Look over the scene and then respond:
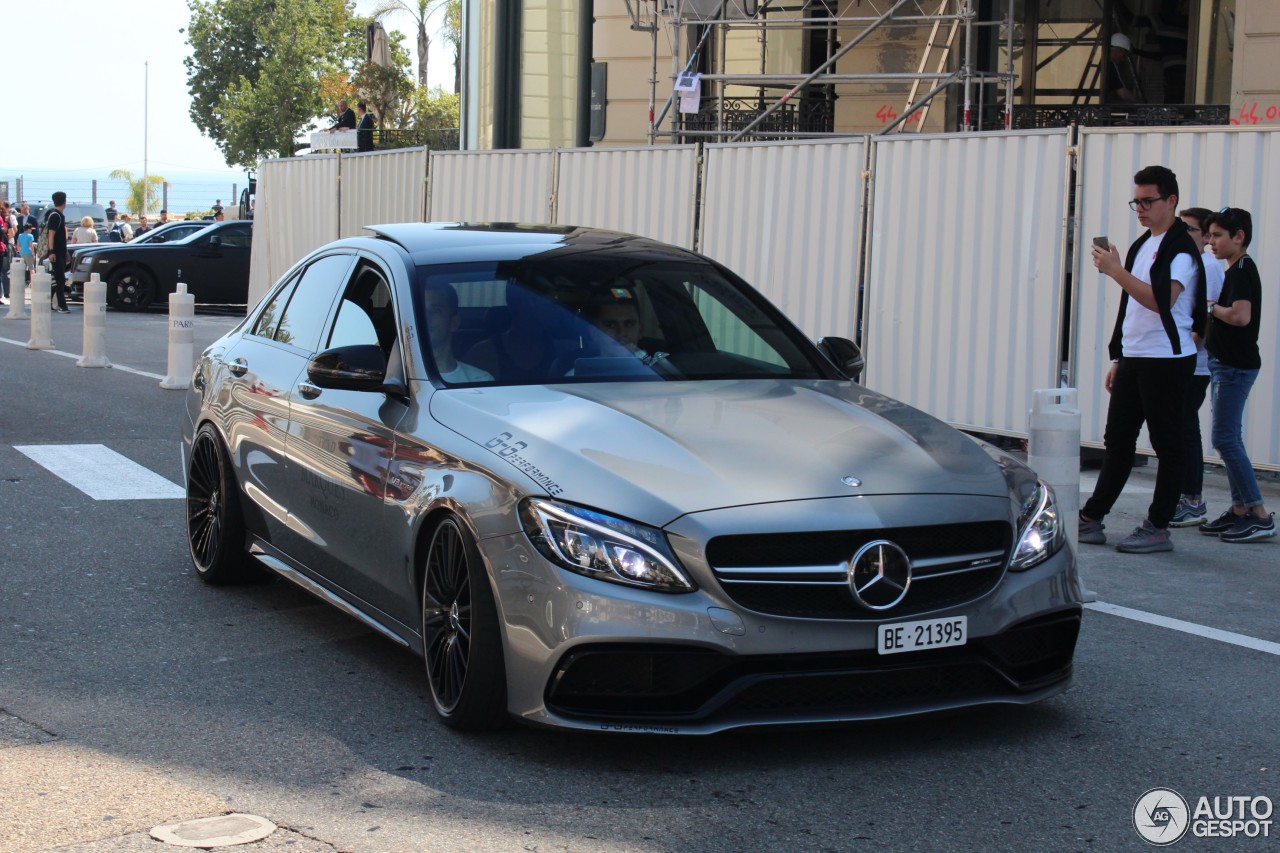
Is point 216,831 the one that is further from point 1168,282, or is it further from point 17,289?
point 17,289

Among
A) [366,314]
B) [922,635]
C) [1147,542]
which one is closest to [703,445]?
[922,635]

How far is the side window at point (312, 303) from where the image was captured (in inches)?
268

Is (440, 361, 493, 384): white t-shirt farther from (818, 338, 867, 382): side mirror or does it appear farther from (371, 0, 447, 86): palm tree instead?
(371, 0, 447, 86): palm tree

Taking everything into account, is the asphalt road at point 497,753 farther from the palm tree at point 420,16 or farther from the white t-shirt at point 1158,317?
the palm tree at point 420,16

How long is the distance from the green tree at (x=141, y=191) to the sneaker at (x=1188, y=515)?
340 feet

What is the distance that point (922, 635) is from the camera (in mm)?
4793

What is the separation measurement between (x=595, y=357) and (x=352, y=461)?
91 cm

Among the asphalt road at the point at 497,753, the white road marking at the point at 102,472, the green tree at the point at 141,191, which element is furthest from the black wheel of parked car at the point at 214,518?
the green tree at the point at 141,191

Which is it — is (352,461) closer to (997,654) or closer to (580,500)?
(580,500)

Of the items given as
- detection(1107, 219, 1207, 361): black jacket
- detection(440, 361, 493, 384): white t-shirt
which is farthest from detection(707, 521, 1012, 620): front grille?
detection(1107, 219, 1207, 361): black jacket

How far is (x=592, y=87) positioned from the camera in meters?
24.7

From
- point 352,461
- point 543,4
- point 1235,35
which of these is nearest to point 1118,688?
point 352,461

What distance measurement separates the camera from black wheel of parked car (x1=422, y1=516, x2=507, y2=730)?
16.3ft

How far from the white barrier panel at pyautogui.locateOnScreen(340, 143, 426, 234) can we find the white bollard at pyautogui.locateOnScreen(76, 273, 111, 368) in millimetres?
2802
